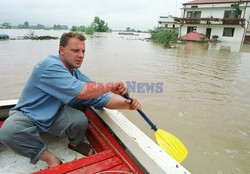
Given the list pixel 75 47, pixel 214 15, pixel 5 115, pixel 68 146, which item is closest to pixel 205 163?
pixel 68 146

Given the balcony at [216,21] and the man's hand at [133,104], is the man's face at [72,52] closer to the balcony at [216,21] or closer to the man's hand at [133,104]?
the man's hand at [133,104]

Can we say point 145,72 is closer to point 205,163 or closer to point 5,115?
point 205,163

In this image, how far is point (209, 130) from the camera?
340 cm

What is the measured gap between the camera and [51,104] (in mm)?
1593

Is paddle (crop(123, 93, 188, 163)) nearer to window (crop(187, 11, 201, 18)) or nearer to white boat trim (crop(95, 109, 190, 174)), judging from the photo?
white boat trim (crop(95, 109, 190, 174))

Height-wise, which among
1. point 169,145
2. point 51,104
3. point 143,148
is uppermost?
point 51,104

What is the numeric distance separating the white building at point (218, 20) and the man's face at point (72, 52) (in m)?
27.1

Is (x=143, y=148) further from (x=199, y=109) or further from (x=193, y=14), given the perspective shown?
(x=193, y=14)

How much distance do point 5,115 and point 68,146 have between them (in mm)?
794

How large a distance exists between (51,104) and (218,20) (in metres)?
27.7

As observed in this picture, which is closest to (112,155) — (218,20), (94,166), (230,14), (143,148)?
(94,166)

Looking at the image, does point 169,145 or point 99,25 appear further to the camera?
point 99,25

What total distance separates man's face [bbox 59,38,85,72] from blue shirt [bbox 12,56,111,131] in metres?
0.12

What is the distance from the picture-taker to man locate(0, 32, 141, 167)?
1.46 metres
